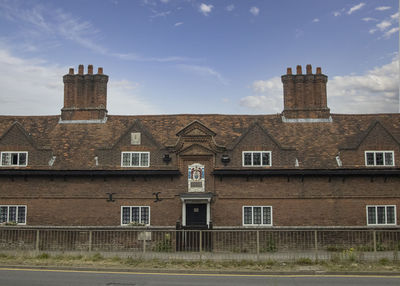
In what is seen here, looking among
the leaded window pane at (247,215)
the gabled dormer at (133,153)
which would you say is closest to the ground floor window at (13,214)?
the gabled dormer at (133,153)

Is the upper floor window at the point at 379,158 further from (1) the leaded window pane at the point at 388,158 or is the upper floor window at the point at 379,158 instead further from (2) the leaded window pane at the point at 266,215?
(2) the leaded window pane at the point at 266,215

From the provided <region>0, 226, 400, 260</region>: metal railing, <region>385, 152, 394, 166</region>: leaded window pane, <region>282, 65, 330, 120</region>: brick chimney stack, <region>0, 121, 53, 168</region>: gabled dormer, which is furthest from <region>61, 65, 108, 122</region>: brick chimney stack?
<region>385, 152, 394, 166</region>: leaded window pane

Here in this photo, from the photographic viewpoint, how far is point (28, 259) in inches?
709

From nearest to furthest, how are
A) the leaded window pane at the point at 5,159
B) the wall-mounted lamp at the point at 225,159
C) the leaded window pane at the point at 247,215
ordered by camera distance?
the leaded window pane at the point at 247,215 → the wall-mounted lamp at the point at 225,159 → the leaded window pane at the point at 5,159

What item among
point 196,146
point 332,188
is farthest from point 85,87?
point 332,188

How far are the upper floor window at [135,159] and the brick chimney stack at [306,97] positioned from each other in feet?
33.1

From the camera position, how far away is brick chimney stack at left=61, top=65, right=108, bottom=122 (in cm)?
2859

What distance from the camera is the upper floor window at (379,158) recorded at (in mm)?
24406

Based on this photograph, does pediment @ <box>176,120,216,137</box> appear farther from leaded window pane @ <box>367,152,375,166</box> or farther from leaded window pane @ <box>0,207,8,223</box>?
leaded window pane @ <box>0,207,8,223</box>

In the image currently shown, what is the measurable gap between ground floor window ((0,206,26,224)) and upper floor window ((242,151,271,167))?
13.4m

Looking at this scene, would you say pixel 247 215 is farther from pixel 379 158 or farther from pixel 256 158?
pixel 379 158

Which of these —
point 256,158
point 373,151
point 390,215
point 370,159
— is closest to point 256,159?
point 256,158

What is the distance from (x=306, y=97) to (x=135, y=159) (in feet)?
40.6

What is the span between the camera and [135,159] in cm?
2495
